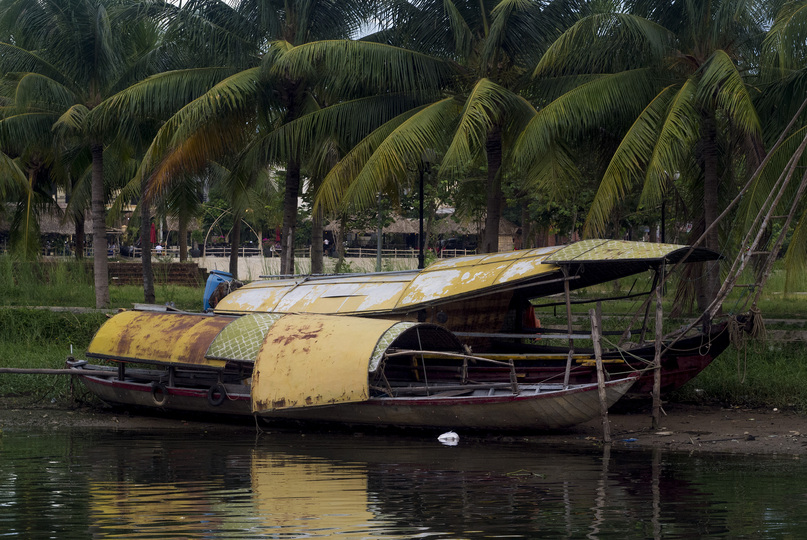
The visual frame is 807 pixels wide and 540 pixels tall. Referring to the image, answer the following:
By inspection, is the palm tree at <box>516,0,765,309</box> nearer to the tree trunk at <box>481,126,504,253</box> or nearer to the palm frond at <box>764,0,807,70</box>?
the palm frond at <box>764,0,807,70</box>

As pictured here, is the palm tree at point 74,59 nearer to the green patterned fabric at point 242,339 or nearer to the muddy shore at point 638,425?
the muddy shore at point 638,425

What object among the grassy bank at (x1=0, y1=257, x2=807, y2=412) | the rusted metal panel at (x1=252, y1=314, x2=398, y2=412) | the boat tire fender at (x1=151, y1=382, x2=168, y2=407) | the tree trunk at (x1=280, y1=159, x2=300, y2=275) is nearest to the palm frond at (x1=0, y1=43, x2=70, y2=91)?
the grassy bank at (x1=0, y1=257, x2=807, y2=412)

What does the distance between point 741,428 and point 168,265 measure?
18.0 meters

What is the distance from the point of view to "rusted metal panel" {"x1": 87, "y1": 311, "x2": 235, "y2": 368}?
1227 centimetres

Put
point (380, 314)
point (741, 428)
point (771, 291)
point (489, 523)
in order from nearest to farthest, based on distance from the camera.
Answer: point (489, 523)
point (741, 428)
point (380, 314)
point (771, 291)

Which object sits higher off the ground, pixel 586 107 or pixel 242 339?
pixel 586 107

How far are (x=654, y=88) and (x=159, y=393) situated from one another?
29.5 ft

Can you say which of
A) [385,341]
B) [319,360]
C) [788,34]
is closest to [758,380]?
[788,34]

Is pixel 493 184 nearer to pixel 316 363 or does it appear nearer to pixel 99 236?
pixel 316 363

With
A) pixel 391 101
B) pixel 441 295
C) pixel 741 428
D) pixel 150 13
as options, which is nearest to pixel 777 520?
pixel 741 428

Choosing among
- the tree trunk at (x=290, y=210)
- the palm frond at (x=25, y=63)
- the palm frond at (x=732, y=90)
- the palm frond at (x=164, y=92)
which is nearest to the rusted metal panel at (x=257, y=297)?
the tree trunk at (x=290, y=210)

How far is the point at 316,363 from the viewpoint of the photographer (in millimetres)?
11086

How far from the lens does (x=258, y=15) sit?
16812mm

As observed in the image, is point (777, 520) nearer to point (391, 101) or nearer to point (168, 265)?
point (391, 101)
